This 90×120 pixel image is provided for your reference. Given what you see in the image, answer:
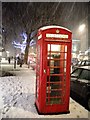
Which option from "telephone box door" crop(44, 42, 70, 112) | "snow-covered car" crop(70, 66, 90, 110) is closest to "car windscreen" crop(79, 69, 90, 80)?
"snow-covered car" crop(70, 66, 90, 110)

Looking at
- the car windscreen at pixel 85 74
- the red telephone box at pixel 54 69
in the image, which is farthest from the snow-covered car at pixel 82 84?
the red telephone box at pixel 54 69

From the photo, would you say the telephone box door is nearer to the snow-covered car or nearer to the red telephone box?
the red telephone box

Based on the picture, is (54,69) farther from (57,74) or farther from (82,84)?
(82,84)

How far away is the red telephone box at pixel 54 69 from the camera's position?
18.4 feet

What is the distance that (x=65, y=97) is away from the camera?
5.89 meters

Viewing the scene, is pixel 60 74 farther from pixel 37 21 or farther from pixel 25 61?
pixel 25 61

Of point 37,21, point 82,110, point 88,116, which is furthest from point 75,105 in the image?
point 37,21

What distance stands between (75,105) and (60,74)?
1.71 meters

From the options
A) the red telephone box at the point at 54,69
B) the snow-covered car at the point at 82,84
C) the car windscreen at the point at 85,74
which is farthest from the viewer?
the car windscreen at the point at 85,74

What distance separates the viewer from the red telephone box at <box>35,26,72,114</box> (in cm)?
561

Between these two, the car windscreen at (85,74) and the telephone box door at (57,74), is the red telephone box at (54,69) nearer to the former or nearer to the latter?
the telephone box door at (57,74)

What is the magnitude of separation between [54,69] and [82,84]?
6.18 feet

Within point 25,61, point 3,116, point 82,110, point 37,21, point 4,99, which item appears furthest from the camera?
point 25,61

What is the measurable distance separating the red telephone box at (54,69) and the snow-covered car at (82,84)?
4.18 feet
